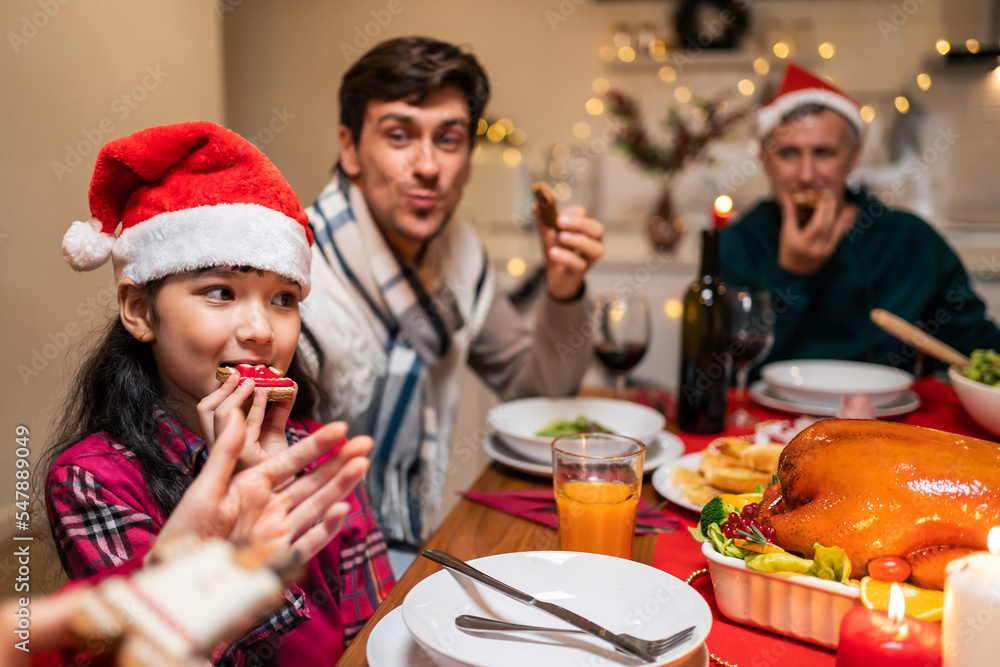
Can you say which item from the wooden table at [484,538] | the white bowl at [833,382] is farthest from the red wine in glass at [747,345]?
the wooden table at [484,538]

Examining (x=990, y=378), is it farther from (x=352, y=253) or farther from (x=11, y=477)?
(x=11, y=477)

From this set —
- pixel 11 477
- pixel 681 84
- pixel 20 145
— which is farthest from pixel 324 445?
pixel 681 84

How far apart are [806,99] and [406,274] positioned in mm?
1279

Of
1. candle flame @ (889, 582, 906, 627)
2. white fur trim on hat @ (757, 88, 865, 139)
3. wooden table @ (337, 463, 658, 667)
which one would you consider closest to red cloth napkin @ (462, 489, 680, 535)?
wooden table @ (337, 463, 658, 667)

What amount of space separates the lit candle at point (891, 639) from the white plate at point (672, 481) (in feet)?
1.18

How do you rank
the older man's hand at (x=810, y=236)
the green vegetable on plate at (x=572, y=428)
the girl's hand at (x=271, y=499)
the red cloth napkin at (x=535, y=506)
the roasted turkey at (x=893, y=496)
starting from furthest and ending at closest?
the older man's hand at (x=810, y=236)
the green vegetable on plate at (x=572, y=428)
the red cloth napkin at (x=535, y=506)
the roasted turkey at (x=893, y=496)
the girl's hand at (x=271, y=499)

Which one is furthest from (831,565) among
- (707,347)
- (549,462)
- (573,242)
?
(573,242)

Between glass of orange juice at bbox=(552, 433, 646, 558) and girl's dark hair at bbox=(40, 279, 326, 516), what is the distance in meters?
0.42

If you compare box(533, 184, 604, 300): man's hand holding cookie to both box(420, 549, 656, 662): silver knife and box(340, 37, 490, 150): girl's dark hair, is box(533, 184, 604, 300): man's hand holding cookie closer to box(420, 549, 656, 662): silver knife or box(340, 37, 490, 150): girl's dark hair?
box(340, 37, 490, 150): girl's dark hair

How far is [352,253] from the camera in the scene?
1.41 metres

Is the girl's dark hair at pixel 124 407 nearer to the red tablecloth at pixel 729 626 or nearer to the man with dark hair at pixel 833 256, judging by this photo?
the red tablecloth at pixel 729 626

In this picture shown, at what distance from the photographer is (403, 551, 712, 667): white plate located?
1.77ft

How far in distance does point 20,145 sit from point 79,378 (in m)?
0.87

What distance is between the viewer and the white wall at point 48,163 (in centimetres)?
135
